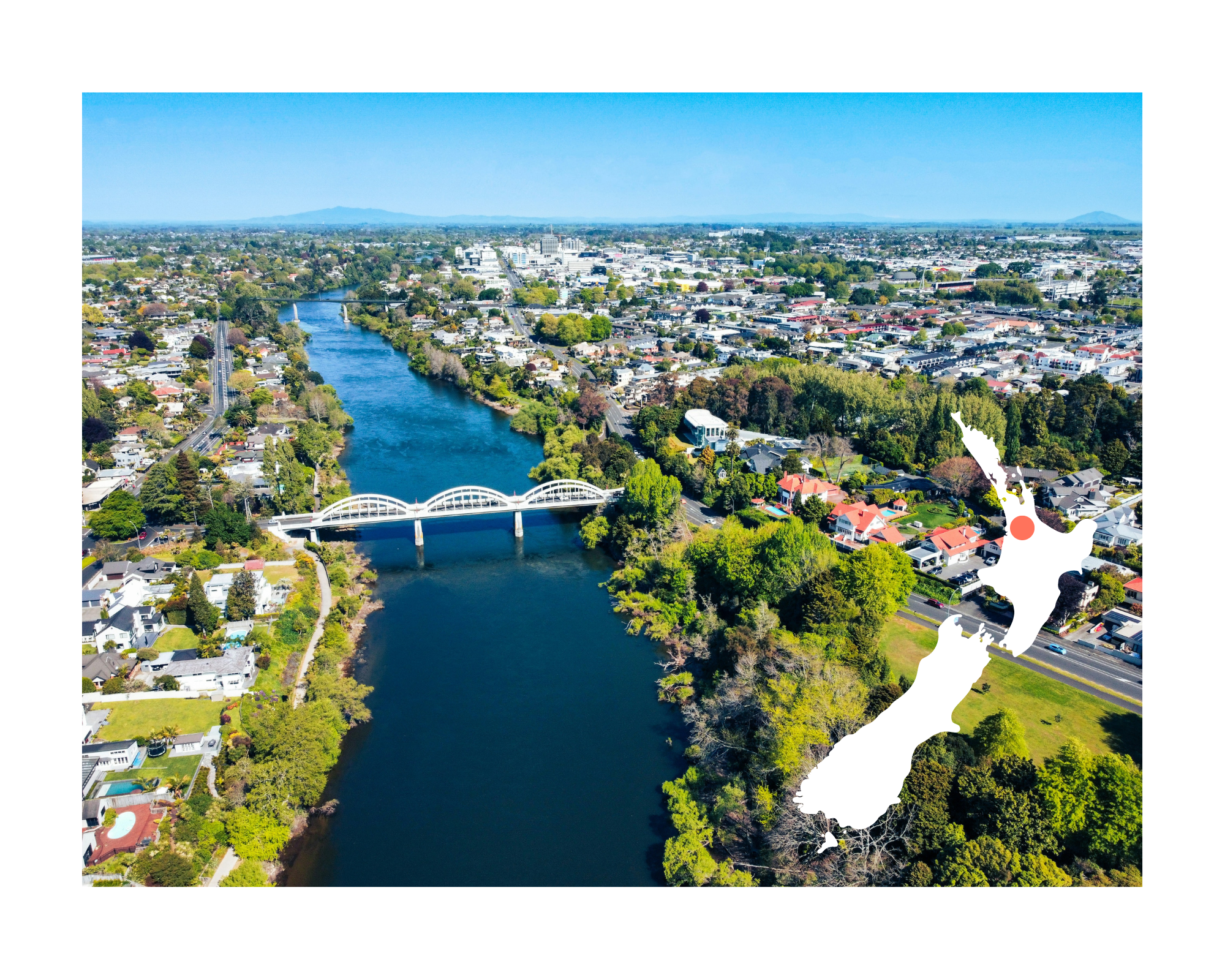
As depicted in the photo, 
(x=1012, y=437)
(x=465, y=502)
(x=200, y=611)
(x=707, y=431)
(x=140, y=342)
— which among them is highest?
(x=140, y=342)

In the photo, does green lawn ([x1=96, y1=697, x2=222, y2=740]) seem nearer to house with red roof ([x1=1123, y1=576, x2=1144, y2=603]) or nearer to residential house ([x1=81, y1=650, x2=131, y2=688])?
residential house ([x1=81, y1=650, x2=131, y2=688])

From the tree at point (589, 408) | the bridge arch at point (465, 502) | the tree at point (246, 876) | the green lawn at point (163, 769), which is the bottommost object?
the tree at point (246, 876)

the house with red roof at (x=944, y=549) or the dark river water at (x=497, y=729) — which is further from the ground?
the house with red roof at (x=944, y=549)

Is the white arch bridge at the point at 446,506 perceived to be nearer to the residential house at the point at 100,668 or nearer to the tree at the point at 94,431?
the residential house at the point at 100,668

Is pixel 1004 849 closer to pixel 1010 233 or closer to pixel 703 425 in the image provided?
pixel 703 425

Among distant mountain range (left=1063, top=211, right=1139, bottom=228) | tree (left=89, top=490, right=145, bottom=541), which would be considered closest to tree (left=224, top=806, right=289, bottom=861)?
tree (left=89, top=490, right=145, bottom=541)

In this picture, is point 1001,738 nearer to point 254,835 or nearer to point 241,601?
point 254,835

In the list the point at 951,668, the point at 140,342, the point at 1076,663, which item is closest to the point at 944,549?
the point at 1076,663

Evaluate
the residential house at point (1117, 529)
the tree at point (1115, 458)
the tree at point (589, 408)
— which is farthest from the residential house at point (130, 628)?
the tree at point (1115, 458)
